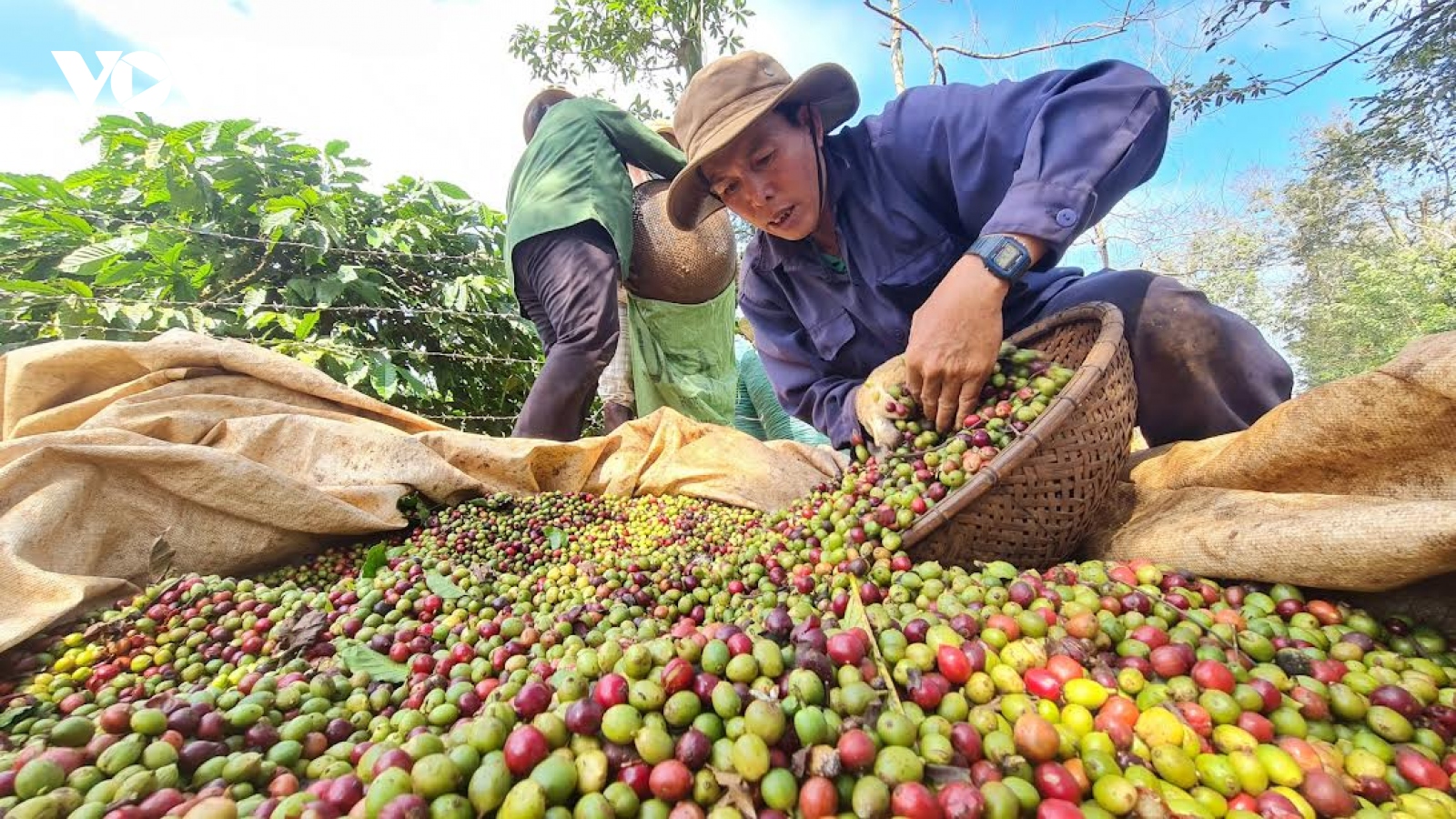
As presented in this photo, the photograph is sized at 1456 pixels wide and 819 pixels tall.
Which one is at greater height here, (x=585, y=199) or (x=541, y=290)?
(x=585, y=199)

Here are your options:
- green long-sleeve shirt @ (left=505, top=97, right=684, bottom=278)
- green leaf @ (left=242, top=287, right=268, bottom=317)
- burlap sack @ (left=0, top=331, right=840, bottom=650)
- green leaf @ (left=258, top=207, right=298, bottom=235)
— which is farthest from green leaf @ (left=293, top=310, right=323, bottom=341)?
green long-sleeve shirt @ (left=505, top=97, right=684, bottom=278)

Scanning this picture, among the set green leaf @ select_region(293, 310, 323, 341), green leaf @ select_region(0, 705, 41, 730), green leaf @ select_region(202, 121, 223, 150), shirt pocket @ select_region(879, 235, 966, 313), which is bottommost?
green leaf @ select_region(0, 705, 41, 730)

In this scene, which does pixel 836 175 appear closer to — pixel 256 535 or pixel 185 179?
pixel 256 535

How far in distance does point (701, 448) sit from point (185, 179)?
15.4 feet

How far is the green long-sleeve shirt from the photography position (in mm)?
3916

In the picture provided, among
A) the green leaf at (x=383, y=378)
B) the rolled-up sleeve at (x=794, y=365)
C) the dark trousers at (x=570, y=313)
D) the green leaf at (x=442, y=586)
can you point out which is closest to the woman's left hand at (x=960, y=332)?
the rolled-up sleeve at (x=794, y=365)

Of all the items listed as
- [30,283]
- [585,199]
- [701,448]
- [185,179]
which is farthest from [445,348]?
[701,448]

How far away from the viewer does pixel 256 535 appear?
2.57m

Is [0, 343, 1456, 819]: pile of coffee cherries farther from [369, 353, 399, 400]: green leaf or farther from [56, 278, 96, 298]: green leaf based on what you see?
[56, 278, 96, 298]: green leaf

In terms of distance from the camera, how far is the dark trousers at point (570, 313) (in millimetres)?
3811

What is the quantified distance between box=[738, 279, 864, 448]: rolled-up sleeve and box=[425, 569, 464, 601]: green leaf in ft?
5.78

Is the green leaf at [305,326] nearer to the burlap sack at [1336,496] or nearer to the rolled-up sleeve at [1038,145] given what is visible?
the rolled-up sleeve at [1038,145]

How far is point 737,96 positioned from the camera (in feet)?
7.97

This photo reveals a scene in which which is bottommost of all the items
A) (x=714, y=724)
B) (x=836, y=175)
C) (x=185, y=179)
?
(x=714, y=724)
